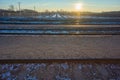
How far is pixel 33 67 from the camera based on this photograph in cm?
676

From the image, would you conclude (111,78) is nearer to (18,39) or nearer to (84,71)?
(84,71)

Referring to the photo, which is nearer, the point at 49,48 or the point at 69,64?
the point at 69,64

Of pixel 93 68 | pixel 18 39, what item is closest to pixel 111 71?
pixel 93 68

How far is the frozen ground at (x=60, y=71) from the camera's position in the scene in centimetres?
603

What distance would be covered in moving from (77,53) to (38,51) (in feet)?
5.14

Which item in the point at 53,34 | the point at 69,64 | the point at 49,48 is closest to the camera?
the point at 69,64

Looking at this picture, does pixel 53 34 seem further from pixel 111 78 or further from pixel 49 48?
pixel 111 78

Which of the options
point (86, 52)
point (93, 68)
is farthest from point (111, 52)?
point (93, 68)

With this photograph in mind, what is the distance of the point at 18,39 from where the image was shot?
41.0ft

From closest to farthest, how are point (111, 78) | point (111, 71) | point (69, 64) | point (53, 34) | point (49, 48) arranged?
point (111, 78), point (111, 71), point (69, 64), point (49, 48), point (53, 34)

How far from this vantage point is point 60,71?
6457 mm

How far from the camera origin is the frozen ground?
19.8ft

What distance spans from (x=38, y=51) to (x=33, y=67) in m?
2.54

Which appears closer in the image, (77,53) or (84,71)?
(84,71)
